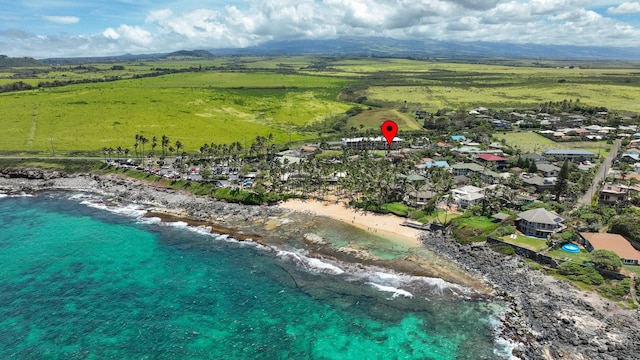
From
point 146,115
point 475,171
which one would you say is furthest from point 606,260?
point 146,115

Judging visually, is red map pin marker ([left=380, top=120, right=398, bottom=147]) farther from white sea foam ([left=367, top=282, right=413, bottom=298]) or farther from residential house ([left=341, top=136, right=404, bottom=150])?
white sea foam ([left=367, top=282, right=413, bottom=298])

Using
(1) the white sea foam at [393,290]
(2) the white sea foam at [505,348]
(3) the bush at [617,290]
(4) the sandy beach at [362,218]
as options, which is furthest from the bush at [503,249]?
(2) the white sea foam at [505,348]

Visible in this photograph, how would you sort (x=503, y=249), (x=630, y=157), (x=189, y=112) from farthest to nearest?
(x=189, y=112)
(x=630, y=157)
(x=503, y=249)

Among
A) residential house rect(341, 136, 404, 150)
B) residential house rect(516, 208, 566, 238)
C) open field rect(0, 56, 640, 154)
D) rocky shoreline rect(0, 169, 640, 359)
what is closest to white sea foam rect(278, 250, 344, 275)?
rocky shoreline rect(0, 169, 640, 359)

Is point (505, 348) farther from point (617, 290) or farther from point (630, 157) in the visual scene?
point (630, 157)

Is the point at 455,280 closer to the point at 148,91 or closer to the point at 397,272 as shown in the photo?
the point at 397,272
